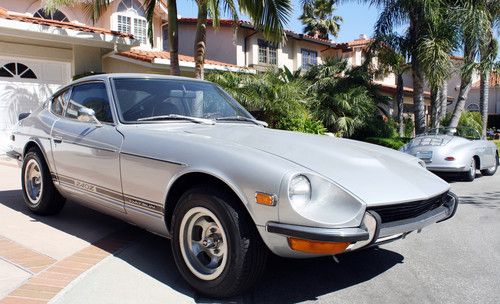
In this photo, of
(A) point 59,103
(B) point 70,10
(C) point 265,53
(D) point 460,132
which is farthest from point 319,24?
(A) point 59,103

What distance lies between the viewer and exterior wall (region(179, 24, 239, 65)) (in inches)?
910

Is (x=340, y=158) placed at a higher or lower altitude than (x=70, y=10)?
lower

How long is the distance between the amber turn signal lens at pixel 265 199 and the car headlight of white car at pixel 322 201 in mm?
112

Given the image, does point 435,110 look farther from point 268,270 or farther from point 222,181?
point 222,181

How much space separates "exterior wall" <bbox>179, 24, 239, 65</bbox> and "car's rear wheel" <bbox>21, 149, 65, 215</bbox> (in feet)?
59.5

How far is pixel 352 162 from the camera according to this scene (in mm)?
3439

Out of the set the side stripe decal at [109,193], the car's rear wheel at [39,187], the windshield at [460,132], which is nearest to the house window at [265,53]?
the windshield at [460,132]

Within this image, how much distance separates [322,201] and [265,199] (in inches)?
14.5

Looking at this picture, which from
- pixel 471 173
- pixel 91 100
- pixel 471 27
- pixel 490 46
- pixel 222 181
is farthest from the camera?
pixel 490 46

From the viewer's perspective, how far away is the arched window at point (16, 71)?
1168 cm

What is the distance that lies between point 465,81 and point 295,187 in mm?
15941

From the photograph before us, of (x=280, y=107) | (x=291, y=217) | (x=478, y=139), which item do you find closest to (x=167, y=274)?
(x=291, y=217)

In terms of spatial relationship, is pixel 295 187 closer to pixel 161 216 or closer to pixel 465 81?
pixel 161 216

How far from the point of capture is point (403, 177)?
139 inches
